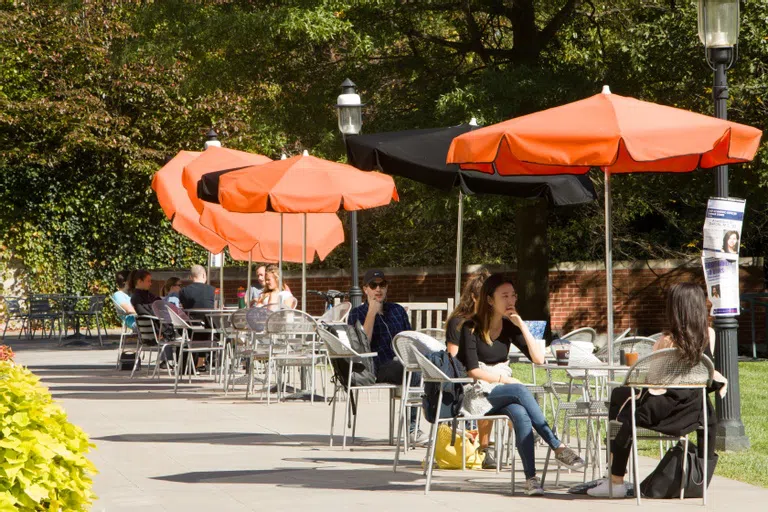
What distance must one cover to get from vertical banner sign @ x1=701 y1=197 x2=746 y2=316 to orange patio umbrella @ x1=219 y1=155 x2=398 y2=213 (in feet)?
12.5

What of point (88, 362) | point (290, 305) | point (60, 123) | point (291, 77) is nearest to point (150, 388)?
point (290, 305)

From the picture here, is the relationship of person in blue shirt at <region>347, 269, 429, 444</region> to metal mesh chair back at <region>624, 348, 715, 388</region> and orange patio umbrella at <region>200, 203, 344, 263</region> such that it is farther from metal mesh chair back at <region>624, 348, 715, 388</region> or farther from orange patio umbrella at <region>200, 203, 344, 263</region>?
orange patio umbrella at <region>200, 203, 344, 263</region>

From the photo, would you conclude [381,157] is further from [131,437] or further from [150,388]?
[150,388]

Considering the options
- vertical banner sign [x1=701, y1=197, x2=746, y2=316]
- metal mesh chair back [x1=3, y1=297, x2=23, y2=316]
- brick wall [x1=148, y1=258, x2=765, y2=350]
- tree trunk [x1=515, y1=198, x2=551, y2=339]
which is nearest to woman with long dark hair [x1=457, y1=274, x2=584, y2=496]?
vertical banner sign [x1=701, y1=197, x2=746, y2=316]

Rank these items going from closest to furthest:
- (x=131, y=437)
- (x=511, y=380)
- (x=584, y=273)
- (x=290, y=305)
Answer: (x=511, y=380) → (x=131, y=437) → (x=290, y=305) → (x=584, y=273)

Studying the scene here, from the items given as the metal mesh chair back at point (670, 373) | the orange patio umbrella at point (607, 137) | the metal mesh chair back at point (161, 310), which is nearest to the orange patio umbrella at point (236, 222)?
the metal mesh chair back at point (161, 310)

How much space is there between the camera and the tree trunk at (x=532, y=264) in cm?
1998

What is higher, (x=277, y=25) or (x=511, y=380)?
(x=277, y=25)

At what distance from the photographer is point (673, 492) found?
716 centimetres

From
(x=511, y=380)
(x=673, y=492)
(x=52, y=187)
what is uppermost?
(x=52, y=187)

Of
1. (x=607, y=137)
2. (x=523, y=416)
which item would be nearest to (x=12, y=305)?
(x=523, y=416)

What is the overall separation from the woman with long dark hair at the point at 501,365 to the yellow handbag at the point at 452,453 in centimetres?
11

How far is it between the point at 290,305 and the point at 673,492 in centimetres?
780

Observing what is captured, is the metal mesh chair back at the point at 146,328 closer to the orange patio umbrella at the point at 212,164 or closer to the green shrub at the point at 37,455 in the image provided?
the orange patio umbrella at the point at 212,164
